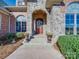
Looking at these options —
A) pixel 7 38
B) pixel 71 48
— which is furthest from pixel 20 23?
pixel 71 48

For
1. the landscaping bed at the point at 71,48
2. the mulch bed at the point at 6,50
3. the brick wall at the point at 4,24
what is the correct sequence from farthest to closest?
1. the brick wall at the point at 4,24
2. the mulch bed at the point at 6,50
3. the landscaping bed at the point at 71,48

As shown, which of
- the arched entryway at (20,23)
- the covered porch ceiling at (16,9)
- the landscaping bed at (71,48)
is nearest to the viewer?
the landscaping bed at (71,48)

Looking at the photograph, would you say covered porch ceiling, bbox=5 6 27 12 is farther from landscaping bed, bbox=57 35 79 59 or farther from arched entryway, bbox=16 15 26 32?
landscaping bed, bbox=57 35 79 59

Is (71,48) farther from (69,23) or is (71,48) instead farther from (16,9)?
(16,9)

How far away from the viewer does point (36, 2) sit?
2581 cm

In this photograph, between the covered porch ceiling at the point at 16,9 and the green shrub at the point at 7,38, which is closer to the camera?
the green shrub at the point at 7,38

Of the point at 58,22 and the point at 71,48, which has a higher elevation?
the point at 58,22

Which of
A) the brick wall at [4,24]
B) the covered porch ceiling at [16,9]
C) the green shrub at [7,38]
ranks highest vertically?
the covered porch ceiling at [16,9]

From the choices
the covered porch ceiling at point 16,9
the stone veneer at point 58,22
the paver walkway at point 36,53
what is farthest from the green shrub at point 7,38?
the covered porch ceiling at point 16,9

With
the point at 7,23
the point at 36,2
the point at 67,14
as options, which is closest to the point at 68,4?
the point at 67,14

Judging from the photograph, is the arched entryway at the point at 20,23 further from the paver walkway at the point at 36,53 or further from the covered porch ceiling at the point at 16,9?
the paver walkway at the point at 36,53

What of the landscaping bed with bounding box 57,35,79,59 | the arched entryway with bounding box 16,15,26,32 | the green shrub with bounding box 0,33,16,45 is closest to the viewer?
the landscaping bed with bounding box 57,35,79,59

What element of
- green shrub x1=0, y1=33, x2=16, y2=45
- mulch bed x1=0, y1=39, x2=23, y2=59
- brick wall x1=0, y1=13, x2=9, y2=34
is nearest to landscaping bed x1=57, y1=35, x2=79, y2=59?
mulch bed x1=0, y1=39, x2=23, y2=59

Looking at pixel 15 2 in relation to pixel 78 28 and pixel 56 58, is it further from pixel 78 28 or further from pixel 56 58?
pixel 56 58
